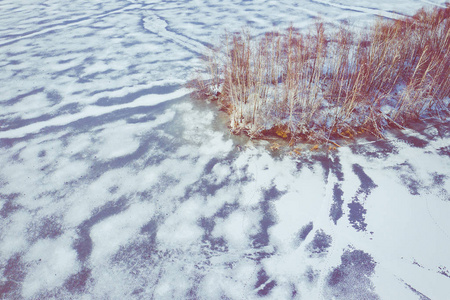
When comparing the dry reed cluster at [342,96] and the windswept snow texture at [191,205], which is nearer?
the windswept snow texture at [191,205]

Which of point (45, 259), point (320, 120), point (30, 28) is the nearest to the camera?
point (45, 259)

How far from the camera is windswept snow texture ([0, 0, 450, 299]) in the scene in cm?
157

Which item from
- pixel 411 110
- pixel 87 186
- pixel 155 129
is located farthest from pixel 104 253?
pixel 411 110

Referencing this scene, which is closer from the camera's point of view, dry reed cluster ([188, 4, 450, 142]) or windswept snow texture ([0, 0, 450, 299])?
windswept snow texture ([0, 0, 450, 299])

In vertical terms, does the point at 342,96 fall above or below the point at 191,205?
above

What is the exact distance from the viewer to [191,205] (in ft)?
6.45

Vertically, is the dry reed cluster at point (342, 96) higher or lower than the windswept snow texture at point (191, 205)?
higher

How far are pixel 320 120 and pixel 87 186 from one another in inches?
83.5

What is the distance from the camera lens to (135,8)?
5691 mm

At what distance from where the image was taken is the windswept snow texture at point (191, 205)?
1.57 meters

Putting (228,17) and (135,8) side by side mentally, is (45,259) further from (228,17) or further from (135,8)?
(135,8)

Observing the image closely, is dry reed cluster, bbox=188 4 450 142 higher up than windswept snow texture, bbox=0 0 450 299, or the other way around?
dry reed cluster, bbox=188 4 450 142

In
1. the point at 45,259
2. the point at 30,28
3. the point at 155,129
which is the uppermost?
the point at 30,28

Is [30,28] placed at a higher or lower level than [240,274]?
higher
